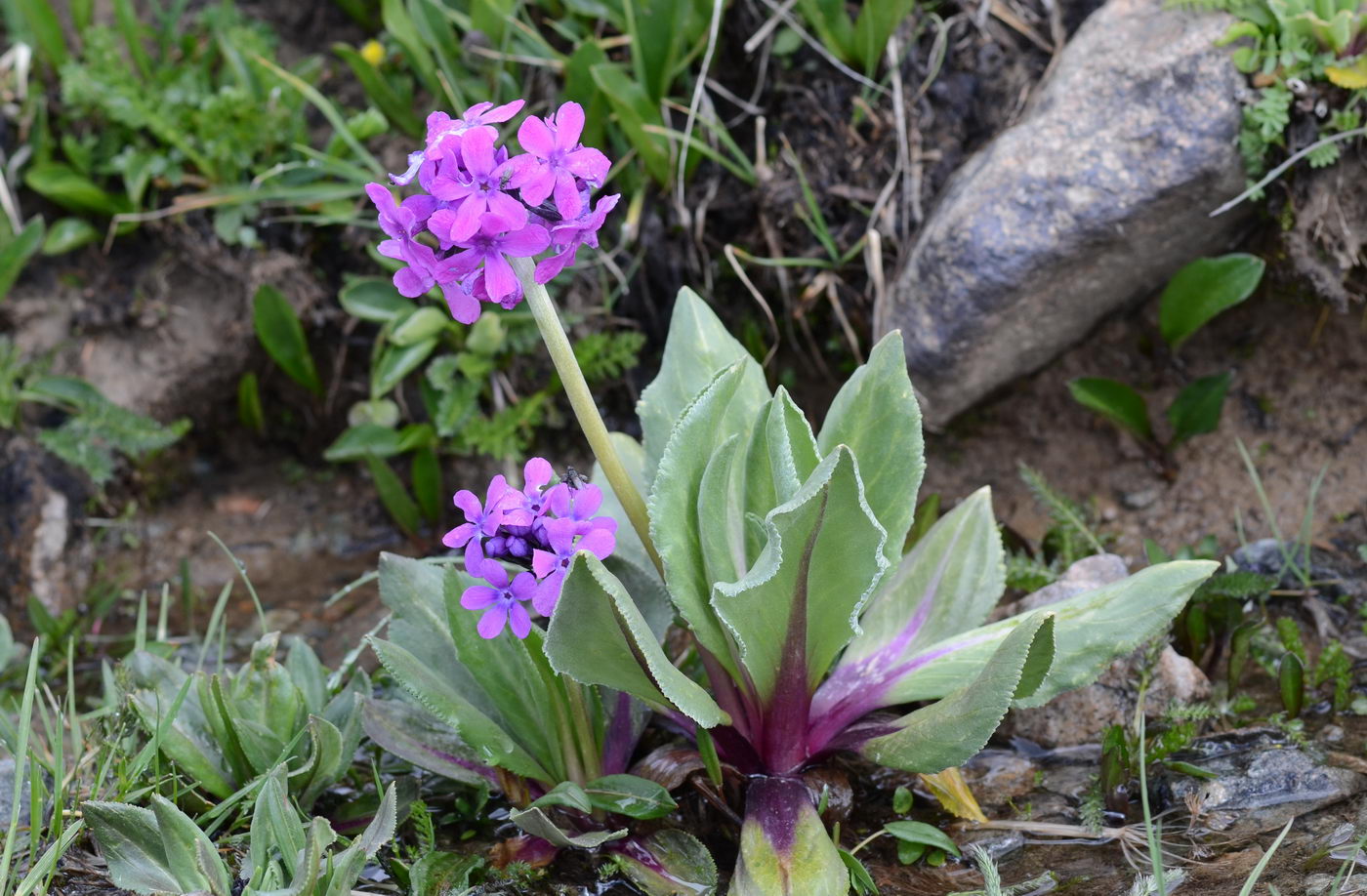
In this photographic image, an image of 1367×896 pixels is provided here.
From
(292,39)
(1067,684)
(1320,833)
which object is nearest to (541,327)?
(1067,684)

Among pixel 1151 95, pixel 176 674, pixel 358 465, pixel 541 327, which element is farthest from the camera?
pixel 358 465

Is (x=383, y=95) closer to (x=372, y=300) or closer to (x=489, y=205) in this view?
(x=372, y=300)

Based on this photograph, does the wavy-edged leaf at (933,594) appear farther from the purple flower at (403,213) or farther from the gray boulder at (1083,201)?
the purple flower at (403,213)

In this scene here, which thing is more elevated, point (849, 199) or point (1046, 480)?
point (849, 199)

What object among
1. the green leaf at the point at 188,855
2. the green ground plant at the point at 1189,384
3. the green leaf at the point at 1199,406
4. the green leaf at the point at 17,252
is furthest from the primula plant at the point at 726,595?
the green leaf at the point at 17,252

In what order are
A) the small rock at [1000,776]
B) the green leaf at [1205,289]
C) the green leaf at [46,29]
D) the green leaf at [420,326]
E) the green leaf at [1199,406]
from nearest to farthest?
the small rock at [1000,776], the green leaf at [1205,289], the green leaf at [1199,406], the green leaf at [420,326], the green leaf at [46,29]

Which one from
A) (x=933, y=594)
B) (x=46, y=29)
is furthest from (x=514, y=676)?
(x=46, y=29)

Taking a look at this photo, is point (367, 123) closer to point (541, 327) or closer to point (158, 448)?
point (158, 448)
